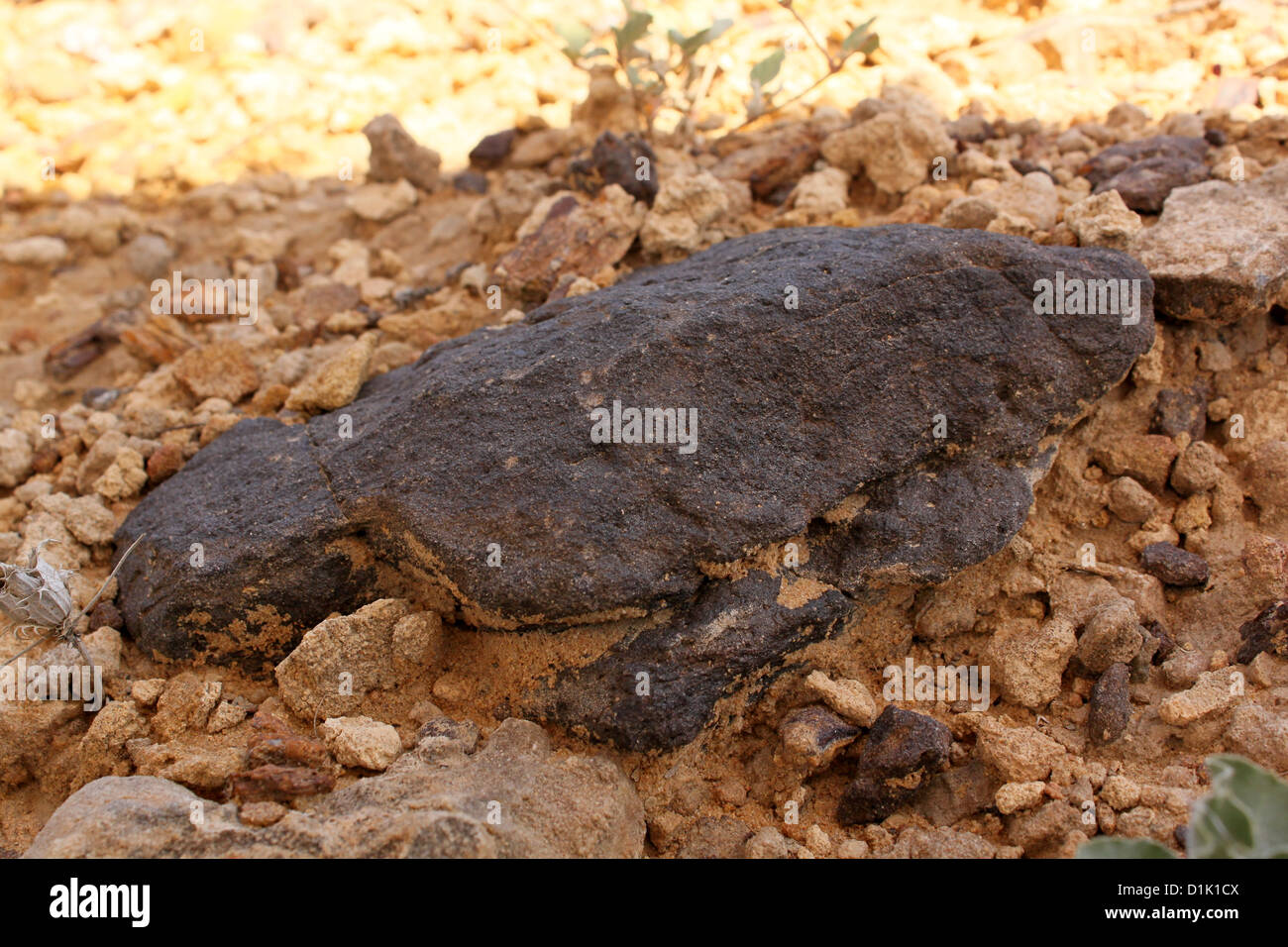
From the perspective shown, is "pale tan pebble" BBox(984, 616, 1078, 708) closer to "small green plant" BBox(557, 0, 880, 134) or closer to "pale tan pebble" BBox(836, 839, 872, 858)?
"pale tan pebble" BBox(836, 839, 872, 858)

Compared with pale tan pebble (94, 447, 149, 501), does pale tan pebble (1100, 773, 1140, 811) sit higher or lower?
lower

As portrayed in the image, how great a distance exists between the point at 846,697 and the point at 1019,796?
1.57 feet

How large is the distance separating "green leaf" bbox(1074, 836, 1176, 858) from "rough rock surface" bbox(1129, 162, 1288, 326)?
211 cm

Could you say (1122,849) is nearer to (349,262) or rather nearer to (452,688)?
(452,688)

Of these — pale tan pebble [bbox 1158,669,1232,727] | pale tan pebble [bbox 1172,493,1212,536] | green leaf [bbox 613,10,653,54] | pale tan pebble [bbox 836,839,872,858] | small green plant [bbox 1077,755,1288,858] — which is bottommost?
pale tan pebble [bbox 836,839,872,858]

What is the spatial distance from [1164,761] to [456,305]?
3.05 metres

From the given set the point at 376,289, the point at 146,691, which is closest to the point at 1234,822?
the point at 146,691

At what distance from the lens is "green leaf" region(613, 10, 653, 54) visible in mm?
4707

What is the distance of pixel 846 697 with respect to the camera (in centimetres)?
262

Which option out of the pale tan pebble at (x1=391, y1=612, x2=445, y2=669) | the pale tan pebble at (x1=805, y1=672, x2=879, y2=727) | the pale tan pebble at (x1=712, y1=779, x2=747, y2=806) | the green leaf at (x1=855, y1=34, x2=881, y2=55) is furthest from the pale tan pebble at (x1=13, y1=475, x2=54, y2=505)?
the green leaf at (x1=855, y1=34, x2=881, y2=55)

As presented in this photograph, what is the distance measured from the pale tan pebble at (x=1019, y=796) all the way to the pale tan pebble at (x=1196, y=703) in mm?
431

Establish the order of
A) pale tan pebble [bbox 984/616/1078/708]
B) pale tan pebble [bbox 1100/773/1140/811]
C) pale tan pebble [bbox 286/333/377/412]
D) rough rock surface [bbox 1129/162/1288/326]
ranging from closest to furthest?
pale tan pebble [bbox 1100/773/1140/811] → pale tan pebble [bbox 984/616/1078/708] → rough rock surface [bbox 1129/162/1288/326] → pale tan pebble [bbox 286/333/377/412]
